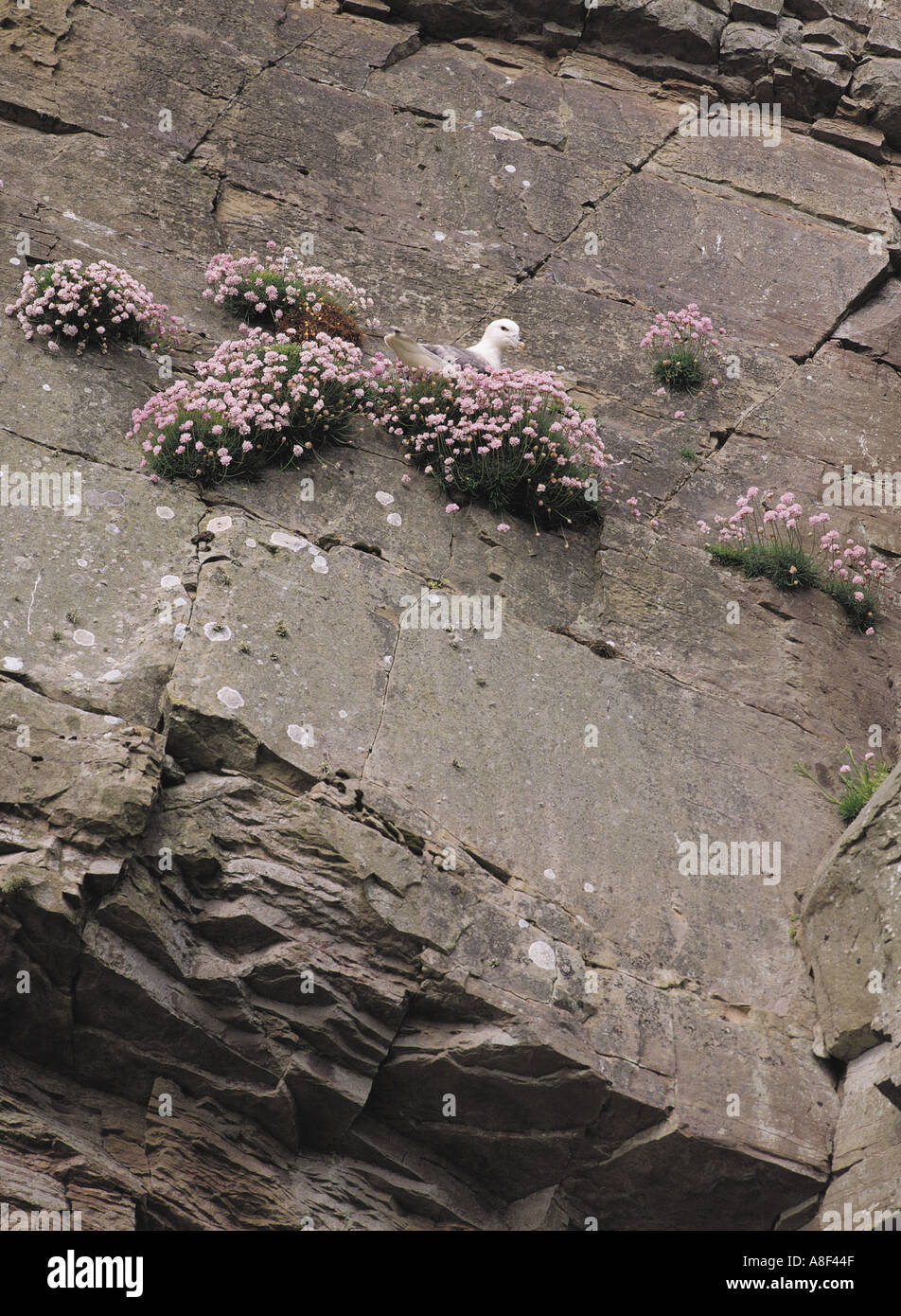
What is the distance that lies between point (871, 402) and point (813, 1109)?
672cm

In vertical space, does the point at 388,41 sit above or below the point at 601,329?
above

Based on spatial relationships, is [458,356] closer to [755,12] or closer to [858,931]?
[858,931]

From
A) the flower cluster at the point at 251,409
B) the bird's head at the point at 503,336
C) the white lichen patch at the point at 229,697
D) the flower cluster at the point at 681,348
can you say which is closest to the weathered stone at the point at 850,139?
the flower cluster at the point at 681,348

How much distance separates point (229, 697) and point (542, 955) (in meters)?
2.28

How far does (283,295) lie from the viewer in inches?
402

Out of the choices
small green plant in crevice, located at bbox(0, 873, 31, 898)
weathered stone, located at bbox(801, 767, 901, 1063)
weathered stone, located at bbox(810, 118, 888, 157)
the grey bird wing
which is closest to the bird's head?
the grey bird wing

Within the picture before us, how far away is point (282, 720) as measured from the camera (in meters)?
7.21

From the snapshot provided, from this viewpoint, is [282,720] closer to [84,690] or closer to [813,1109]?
[84,690]

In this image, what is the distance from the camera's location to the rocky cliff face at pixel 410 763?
6246mm

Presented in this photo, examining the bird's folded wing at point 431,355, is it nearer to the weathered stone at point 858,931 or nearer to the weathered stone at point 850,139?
the weathered stone at point 858,931

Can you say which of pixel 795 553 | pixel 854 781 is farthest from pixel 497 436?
pixel 854 781

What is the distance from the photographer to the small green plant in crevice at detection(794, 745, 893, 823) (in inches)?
319

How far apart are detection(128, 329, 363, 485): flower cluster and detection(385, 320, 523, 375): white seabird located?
0.41 meters
